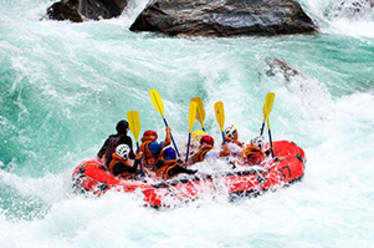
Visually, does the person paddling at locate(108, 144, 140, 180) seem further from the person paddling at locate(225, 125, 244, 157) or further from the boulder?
the boulder

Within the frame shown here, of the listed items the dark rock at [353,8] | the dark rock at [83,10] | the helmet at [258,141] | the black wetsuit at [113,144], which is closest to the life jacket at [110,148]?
the black wetsuit at [113,144]

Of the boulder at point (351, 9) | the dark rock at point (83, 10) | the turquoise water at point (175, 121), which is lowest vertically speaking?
the turquoise water at point (175, 121)

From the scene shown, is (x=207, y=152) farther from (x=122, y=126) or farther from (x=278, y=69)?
(x=278, y=69)

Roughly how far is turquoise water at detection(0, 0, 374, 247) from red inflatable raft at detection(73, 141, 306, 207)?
0.40ft

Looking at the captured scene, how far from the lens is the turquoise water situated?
4.25 meters

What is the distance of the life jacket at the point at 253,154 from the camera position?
5184mm

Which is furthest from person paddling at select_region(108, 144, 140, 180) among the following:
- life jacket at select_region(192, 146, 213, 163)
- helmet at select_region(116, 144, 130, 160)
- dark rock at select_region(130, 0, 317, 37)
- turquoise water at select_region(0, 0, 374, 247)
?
dark rock at select_region(130, 0, 317, 37)

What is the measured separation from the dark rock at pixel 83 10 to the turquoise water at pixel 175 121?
17.3 inches

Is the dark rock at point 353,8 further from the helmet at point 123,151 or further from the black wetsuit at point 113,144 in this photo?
the helmet at point 123,151

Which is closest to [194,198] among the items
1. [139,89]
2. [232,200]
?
[232,200]

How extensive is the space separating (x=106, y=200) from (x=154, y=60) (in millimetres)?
5377

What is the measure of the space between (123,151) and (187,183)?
0.83 metres

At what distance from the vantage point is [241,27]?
11648 millimetres

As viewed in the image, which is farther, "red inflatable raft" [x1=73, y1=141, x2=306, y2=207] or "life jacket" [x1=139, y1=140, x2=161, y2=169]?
"life jacket" [x1=139, y1=140, x2=161, y2=169]
